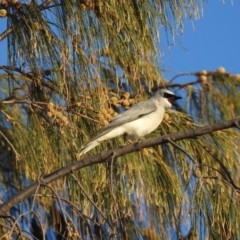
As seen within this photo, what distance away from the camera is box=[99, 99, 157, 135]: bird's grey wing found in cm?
279

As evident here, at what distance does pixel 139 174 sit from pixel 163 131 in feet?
1.27

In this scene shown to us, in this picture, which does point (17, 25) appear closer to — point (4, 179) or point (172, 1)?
point (172, 1)

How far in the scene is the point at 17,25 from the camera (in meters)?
2.35

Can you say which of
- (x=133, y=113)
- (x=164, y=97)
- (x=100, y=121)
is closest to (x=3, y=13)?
(x=100, y=121)

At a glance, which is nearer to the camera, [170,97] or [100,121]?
[100,121]

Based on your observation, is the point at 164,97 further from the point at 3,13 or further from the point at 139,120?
the point at 3,13

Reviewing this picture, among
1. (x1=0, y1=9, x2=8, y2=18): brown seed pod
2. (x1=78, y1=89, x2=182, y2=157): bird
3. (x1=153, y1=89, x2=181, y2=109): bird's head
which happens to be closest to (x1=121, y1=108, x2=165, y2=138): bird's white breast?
(x1=78, y1=89, x2=182, y2=157): bird

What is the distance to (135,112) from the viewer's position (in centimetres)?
303

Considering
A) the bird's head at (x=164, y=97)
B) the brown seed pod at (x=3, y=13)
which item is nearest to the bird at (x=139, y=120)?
the bird's head at (x=164, y=97)

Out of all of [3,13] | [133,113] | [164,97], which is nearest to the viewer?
[3,13]

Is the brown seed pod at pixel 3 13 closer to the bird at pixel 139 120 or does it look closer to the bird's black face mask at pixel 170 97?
the bird at pixel 139 120

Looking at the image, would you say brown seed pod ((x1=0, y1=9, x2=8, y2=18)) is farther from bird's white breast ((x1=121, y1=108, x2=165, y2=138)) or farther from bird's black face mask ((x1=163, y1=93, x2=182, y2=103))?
bird's black face mask ((x1=163, y1=93, x2=182, y2=103))

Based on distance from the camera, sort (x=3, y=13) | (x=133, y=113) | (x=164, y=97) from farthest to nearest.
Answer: (x=164, y=97) → (x=133, y=113) → (x=3, y=13)

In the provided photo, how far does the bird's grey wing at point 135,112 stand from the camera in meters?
2.79
